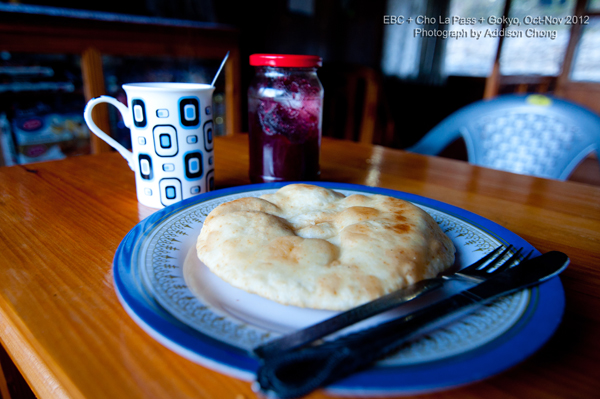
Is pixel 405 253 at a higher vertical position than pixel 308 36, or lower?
lower

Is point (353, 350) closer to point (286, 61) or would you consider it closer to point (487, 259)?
point (487, 259)

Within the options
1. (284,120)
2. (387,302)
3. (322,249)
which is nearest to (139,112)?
(284,120)

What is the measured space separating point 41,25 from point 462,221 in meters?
2.46

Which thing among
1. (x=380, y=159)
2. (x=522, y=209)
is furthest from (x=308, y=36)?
(x=522, y=209)

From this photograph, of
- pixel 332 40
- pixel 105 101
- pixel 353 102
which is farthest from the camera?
pixel 332 40

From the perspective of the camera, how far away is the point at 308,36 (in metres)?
3.73

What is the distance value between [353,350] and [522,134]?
1.44 m

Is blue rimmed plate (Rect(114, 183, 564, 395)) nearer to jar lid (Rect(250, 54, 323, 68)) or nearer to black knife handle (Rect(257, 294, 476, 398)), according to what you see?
black knife handle (Rect(257, 294, 476, 398))

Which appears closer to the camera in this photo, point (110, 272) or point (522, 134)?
point (110, 272)

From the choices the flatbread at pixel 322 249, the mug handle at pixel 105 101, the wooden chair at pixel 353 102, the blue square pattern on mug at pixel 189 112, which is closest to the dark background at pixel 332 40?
the wooden chair at pixel 353 102

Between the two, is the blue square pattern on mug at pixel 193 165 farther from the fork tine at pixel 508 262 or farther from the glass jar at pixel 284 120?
the fork tine at pixel 508 262

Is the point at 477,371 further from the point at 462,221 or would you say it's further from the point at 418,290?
the point at 462,221

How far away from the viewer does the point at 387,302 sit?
0.38 metres

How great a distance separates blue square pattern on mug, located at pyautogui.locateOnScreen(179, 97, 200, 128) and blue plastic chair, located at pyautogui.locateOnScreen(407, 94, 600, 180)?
3.39 ft
